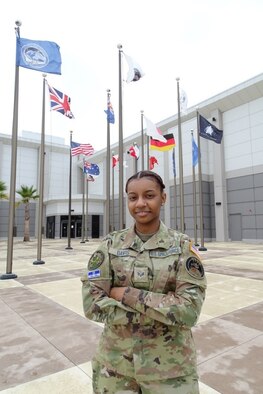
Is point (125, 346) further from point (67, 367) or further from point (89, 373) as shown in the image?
point (67, 367)

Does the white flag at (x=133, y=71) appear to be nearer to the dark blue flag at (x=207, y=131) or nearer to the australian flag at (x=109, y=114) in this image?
the australian flag at (x=109, y=114)

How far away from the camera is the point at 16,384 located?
2.83m

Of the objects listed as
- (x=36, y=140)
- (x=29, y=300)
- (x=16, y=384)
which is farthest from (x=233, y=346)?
(x=36, y=140)

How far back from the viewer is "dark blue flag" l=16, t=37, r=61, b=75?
353 inches

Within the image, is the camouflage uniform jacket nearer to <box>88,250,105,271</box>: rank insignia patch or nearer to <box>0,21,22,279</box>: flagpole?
<box>88,250,105,271</box>: rank insignia patch

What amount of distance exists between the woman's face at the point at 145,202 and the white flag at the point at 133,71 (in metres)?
10.6

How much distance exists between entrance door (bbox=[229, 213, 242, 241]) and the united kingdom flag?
18.7m

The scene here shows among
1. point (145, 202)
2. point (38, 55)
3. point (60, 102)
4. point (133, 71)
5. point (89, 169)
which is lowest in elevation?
point (145, 202)

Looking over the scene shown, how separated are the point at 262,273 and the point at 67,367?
764cm

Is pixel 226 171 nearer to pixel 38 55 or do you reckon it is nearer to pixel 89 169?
pixel 89 169

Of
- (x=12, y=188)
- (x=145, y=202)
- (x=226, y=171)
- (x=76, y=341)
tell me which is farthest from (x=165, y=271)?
(x=226, y=171)

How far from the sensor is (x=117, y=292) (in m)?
1.47

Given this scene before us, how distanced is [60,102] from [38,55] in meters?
2.70

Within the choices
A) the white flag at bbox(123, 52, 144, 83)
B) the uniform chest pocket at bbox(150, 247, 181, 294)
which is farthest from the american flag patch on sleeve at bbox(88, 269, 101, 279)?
the white flag at bbox(123, 52, 144, 83)
